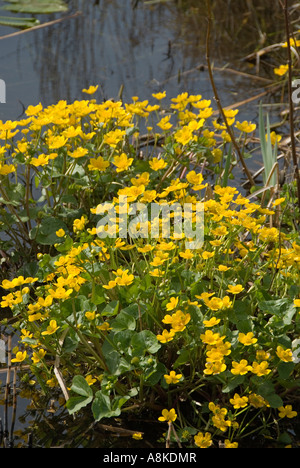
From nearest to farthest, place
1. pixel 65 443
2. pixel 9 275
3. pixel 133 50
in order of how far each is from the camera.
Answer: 1. pixel 65 443
2. pixel 9 275
3. pixel 133 50

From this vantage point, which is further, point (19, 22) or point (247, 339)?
point (19, 22)

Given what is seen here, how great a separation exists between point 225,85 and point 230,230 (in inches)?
87.8

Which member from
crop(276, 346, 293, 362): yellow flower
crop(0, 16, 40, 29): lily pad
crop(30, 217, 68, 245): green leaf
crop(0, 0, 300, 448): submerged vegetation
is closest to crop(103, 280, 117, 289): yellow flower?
crop(0, 0, 300, 448): submerged vegetation

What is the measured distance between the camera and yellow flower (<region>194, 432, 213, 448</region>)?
1682mm

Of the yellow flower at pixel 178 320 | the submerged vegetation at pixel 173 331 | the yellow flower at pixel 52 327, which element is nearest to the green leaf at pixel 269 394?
the submerged vegetation at pixel 173 331

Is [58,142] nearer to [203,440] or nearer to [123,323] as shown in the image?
[123,323]

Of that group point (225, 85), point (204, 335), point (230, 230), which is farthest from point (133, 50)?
point (204, 335)

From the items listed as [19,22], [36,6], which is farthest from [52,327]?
[36,6]

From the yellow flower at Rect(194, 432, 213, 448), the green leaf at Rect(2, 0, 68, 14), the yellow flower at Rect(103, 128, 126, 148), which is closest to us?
the yellow flower at Rect(194, 432, 213, 448)

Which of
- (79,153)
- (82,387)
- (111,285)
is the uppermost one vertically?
(79,153)

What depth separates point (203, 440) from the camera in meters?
1.69

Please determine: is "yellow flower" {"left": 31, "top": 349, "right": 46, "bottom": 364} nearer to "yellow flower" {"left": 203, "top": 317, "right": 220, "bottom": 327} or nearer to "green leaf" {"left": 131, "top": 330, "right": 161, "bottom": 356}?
"green leaf" {"left": 131, "top": 330, "right": 161, "bottom": 356}
